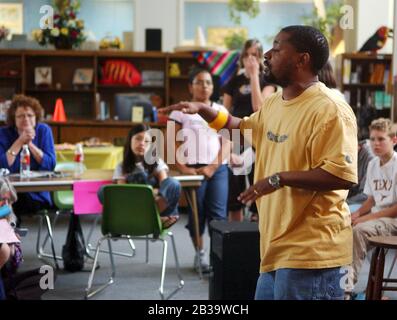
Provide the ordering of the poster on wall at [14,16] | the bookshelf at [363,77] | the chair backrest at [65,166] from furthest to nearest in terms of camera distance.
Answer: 1. the poster on wall at [14,16]
2. the bookshelf at [363,77]
3. the chair backrest at [65,166]

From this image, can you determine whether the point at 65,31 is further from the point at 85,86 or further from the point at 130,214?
the point at 130,214

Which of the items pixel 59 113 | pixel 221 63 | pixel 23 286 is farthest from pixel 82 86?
pixel 23 286

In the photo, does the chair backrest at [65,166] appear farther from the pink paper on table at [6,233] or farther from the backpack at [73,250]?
the pink paper on table at [6,233]

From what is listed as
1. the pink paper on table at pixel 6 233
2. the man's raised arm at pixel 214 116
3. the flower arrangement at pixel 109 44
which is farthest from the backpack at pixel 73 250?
the flower arrangement at pixel 109 44

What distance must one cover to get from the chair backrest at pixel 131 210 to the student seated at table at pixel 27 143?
85 centimetres

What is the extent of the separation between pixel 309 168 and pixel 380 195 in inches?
95.8

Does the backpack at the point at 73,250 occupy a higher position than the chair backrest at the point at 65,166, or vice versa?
the chair backrest at the point at 65,166

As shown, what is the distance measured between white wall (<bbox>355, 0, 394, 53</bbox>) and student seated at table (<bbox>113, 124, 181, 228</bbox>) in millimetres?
5086

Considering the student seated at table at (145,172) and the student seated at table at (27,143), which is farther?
the student seated at table at (27,143)

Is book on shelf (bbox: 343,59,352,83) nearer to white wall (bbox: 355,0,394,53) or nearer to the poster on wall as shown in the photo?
white wall (bbox: 355,0,394,53)

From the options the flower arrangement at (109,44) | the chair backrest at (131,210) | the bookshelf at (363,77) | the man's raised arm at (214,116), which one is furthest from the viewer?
A: the flower arrangement at (109,44)

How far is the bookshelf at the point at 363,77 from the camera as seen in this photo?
29.4 ft

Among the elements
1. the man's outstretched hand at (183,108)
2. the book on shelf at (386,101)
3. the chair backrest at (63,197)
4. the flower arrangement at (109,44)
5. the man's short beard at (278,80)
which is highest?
the flower arrangement at (109,44)

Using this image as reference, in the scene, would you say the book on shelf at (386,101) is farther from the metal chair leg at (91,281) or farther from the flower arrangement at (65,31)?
the metal chair leg at (91,281)
